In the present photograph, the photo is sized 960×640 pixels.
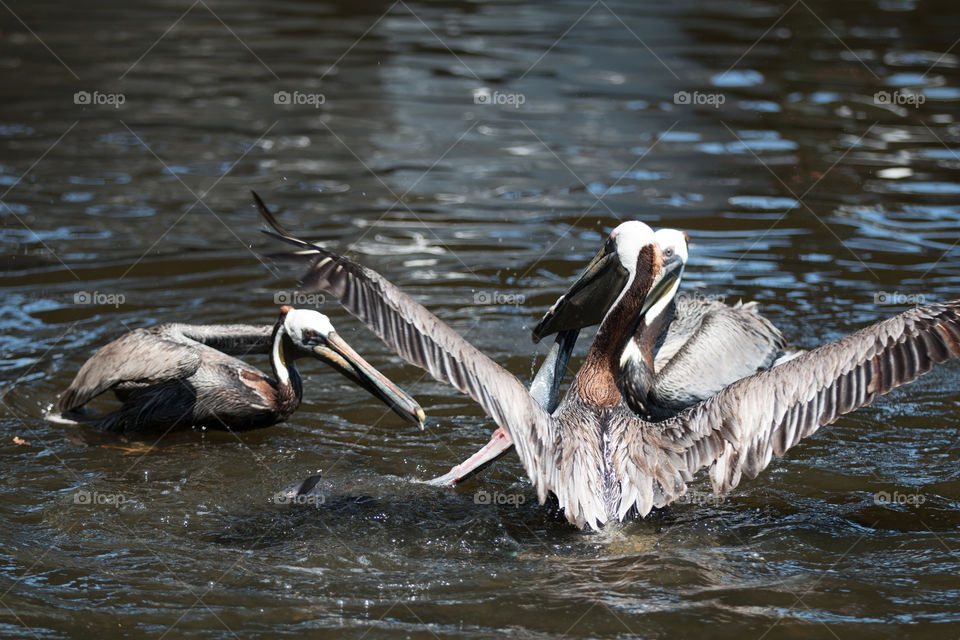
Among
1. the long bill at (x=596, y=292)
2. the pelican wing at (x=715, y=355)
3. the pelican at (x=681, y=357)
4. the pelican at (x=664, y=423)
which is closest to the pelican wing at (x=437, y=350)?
the pelican at (x=664, y=423)

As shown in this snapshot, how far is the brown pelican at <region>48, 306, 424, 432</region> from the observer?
19.7ft

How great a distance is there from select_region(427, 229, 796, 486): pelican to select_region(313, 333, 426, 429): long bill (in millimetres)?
400

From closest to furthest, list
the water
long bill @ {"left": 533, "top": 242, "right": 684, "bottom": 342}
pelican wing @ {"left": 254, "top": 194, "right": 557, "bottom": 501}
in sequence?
1. the water
2. pelican wing @ {"left": 254, "top": 194, "right": 557, "bottom": 501}
3. long bill @ {"left": 533, "top": 242, "right": 684, "bottom": 342}

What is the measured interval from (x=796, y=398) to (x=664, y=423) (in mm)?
608

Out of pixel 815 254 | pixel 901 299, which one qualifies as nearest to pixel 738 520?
pixel 901 299

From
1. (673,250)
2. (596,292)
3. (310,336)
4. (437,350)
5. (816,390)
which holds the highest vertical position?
(673,250)

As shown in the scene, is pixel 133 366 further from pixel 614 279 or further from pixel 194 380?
pixel 614 279

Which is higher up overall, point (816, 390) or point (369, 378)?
point (369, 378)

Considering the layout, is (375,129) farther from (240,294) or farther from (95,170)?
(240,294)

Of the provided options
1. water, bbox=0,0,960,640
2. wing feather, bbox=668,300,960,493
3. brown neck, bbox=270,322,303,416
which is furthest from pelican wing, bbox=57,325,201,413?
wing feather, bbox=668,300,960,493

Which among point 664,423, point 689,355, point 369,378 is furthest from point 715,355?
point 369,378

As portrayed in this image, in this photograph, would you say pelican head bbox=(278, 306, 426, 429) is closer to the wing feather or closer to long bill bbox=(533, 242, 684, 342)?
long bill bbox=(533, 242, 684, 342)

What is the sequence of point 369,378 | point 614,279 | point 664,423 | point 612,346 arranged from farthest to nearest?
point 614,279, point 369,378, point 612,346, point 664,423

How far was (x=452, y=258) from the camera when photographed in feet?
28.1
